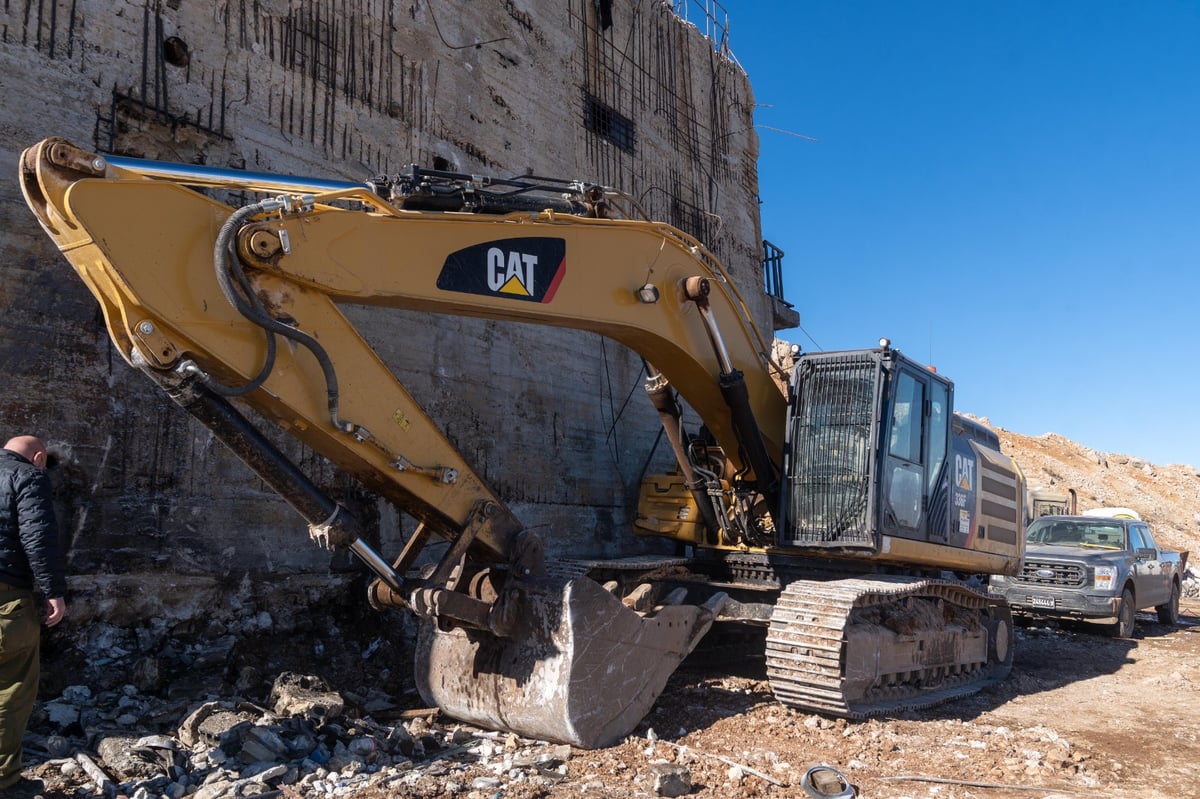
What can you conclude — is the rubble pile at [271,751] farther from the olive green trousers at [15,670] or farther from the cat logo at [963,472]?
the cat logo at [963,472]

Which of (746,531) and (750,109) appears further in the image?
(750,109)

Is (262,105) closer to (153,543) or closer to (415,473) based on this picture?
(153,543)

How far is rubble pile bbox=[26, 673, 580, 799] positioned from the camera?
13.9 ft

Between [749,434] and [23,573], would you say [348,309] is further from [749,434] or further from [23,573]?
[23,573]

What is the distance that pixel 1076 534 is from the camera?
13.2m

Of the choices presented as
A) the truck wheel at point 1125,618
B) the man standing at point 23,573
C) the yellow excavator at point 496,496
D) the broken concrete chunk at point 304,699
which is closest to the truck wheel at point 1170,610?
the truck wheel at point 1125,618

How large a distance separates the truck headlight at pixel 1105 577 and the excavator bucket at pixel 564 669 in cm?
835

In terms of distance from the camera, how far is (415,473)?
471 centimetres

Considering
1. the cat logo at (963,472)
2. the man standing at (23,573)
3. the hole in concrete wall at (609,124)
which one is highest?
the hole in concrete wall at (609,124)

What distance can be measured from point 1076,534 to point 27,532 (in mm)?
13238

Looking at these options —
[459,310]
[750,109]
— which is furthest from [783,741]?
[750,109]

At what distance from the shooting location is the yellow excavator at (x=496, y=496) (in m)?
4.01

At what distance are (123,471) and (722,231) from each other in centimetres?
1035

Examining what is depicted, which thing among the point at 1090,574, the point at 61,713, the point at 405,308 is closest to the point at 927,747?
the point at 405,308
